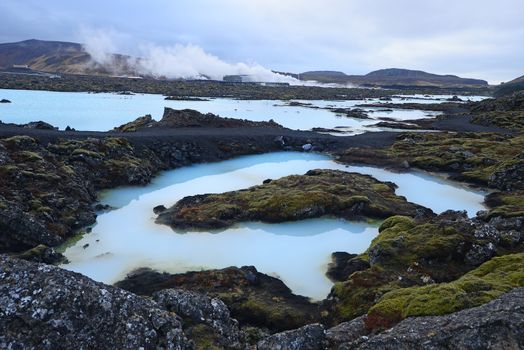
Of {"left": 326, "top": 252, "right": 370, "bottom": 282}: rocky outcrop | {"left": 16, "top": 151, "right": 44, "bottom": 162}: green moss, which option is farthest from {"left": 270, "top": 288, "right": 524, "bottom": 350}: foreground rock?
{"left": 16, "top": 151, "right": 44, "bottom": 162}: green moss

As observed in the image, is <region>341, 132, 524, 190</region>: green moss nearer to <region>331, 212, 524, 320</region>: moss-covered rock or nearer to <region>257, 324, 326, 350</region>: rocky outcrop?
<region>331, 212, 524, 320</region>: moss-covered rock

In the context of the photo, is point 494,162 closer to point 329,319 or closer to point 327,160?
point 327,160

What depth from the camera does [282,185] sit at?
36.4m

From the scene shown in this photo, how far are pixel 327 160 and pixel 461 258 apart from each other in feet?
106

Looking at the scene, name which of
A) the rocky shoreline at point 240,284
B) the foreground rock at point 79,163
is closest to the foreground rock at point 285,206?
the rocky shoreline at point 240,284

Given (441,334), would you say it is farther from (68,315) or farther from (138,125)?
(138,125)

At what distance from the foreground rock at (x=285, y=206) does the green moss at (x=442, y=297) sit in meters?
12.5

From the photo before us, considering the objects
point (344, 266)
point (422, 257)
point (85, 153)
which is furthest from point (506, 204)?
point (85, 153)

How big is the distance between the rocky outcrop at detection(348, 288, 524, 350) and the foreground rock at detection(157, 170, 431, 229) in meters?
17.2

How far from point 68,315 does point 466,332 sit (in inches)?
386

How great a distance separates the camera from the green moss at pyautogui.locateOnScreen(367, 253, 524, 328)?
12.4m

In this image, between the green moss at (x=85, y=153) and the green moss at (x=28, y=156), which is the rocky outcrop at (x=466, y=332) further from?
the green moss at (x=85, y=153)

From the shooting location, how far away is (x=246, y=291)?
1917 cm

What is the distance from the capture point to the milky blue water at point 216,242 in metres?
22.0
